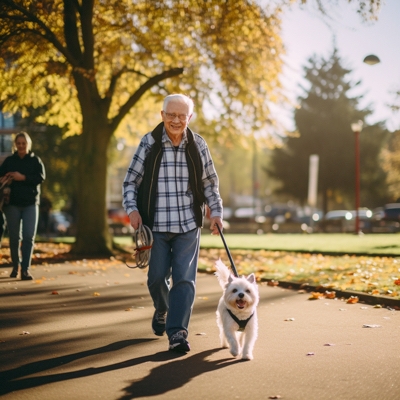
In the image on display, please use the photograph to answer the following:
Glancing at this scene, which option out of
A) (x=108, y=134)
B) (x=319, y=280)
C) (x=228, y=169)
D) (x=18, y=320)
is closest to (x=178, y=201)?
(x=18, y=320)

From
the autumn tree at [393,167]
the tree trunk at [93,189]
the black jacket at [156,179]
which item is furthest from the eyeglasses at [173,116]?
the autumn tree at [393,167]

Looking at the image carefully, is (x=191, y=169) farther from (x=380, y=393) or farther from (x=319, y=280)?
(x=319, y=280)

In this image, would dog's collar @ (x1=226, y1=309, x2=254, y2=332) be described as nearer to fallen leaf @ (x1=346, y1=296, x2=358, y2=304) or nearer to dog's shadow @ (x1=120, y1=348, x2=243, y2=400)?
dog's shadow @ (x1=120, y1=348, x2=243, y2=400)

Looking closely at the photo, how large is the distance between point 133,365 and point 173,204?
139cm

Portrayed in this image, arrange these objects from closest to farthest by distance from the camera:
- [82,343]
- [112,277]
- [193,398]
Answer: [193,398], [82,343], [112,277]

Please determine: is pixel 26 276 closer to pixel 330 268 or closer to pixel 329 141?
pixel 330 268

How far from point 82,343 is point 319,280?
5.75 meters

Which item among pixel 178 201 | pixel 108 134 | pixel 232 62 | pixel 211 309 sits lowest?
pixel 211 309

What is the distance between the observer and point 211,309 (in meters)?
8.76

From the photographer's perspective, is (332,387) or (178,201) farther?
(178,201)

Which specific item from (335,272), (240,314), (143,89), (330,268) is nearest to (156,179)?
(240,314)

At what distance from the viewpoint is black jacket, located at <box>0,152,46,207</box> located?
10.7m

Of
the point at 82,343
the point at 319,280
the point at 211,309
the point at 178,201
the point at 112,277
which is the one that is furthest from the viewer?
the point at 112,277

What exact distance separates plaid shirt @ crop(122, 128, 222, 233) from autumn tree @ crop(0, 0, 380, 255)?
9933mm
